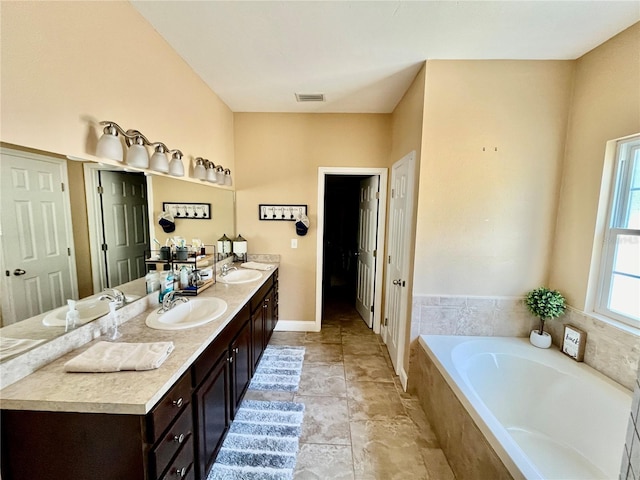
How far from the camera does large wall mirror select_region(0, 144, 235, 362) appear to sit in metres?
0.98

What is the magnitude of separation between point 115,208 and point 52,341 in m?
0.73

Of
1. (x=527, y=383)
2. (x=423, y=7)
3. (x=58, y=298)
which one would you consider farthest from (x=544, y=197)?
(x=58, y=298)

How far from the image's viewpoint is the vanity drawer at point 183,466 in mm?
1089

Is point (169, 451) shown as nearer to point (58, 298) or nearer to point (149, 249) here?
point (58, 298)

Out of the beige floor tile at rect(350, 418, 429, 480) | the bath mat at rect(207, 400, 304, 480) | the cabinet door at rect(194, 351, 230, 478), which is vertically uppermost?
the cabinet door at rect(194, 351, 230, 478)

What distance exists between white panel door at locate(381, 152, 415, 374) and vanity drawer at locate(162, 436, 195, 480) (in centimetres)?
178

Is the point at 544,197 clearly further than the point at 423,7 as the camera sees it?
Yes

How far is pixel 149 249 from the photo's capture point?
70.5 inches

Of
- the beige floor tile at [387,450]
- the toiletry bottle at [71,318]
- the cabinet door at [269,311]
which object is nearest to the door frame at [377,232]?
the cabinet door at [269,311]

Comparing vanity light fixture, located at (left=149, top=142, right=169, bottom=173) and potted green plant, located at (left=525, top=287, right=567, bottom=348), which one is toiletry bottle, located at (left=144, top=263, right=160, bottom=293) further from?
potted green plant, located at (left=525, top=287, right=567, bottom=348)

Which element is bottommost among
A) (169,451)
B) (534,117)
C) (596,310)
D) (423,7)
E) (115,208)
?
(169,451)

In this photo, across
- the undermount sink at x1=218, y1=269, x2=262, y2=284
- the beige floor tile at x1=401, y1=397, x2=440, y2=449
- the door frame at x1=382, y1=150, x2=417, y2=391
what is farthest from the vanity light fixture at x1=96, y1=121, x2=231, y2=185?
the beige floor tile at x1=401, y1=397, x2=440, y2=449

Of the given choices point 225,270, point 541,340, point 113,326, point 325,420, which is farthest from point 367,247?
point 113,326

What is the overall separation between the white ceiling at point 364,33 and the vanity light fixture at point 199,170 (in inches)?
29.0
